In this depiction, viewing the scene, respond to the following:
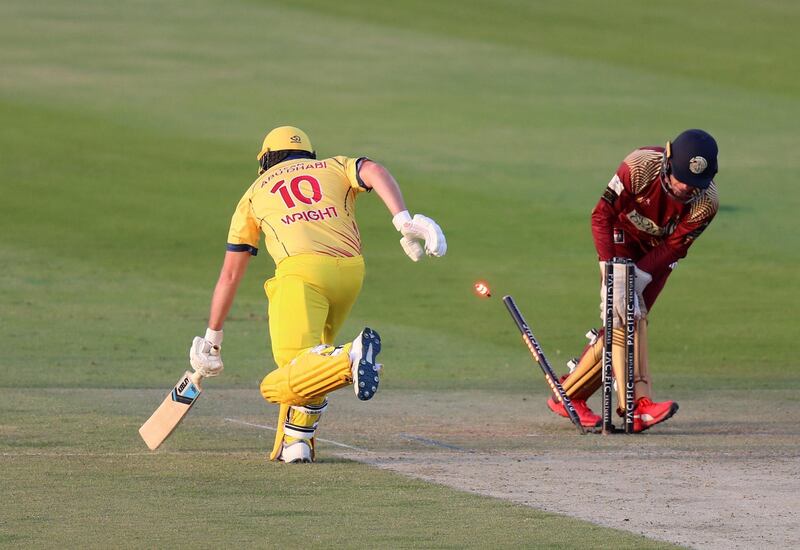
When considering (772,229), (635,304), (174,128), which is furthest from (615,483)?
(174,128)

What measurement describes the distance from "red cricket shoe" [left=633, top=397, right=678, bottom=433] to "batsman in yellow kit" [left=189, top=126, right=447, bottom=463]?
222cm

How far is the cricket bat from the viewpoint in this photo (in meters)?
9.36

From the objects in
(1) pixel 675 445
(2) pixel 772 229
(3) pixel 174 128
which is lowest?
(1) pixel 675 445

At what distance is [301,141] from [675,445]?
2.78m

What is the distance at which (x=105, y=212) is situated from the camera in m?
21.9

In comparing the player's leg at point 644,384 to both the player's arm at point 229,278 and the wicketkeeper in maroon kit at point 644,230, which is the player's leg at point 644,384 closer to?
the wicketkeeper in maroon kit at point 644,230

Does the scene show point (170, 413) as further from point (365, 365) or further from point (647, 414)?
point (647, 414)

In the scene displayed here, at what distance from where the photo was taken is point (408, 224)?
28.4 ft

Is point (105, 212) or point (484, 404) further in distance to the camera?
point (105, 212)

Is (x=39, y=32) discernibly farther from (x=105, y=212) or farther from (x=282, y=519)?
(x=282, y=519)

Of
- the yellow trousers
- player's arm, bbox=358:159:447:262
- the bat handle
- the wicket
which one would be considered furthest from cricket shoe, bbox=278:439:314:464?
the wicket

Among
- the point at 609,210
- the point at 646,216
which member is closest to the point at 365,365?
the point at 609,210

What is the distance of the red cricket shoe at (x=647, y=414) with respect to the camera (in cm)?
1033

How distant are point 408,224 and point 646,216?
2.55m
